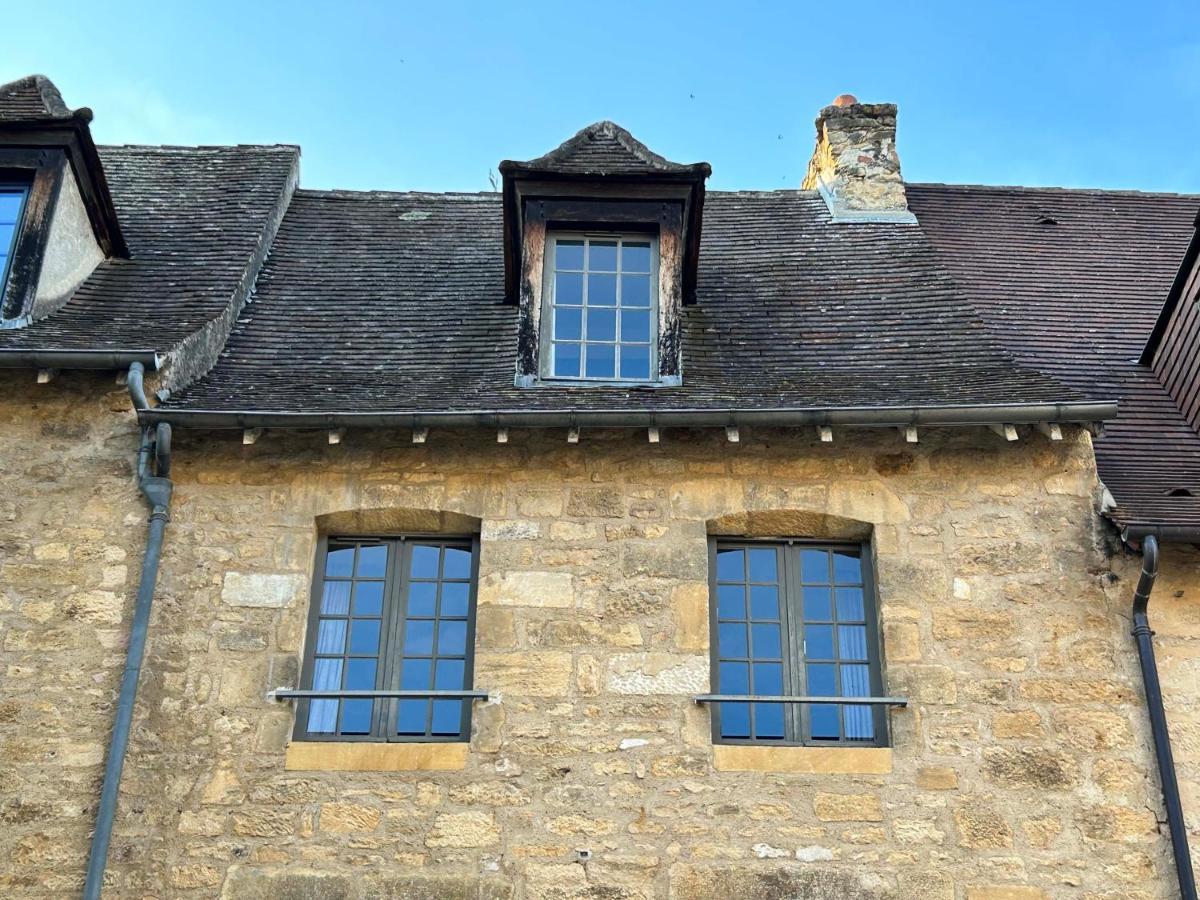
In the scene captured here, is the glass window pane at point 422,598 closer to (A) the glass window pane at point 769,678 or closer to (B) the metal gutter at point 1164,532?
(A) the glass window pane at point 769,678

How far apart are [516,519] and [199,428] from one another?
172 centimetres

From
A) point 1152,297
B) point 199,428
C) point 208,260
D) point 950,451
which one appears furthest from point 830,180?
point 199,428

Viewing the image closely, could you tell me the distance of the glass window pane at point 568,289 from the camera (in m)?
7.99

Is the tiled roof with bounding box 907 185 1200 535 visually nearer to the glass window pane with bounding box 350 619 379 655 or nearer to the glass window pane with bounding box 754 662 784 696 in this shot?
the glass window pane with bounding box 754 662 784 696

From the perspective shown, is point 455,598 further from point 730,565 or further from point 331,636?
point 730,565

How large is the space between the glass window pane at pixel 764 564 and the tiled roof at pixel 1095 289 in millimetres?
1734

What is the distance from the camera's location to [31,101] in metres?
8.29

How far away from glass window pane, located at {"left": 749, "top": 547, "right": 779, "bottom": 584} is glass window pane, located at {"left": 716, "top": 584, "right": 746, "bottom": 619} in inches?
4.5

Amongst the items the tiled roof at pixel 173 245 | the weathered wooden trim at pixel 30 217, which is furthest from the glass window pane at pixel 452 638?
the weathered wooden trim at pixel 30 217

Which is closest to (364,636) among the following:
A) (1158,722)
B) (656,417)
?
(656,417)

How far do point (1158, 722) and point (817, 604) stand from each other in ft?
5.54

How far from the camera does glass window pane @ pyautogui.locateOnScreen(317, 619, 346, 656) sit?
6.62 m

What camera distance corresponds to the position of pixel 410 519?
22.6ft

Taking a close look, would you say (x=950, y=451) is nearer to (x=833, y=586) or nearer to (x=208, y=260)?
(x=833, y=586)
